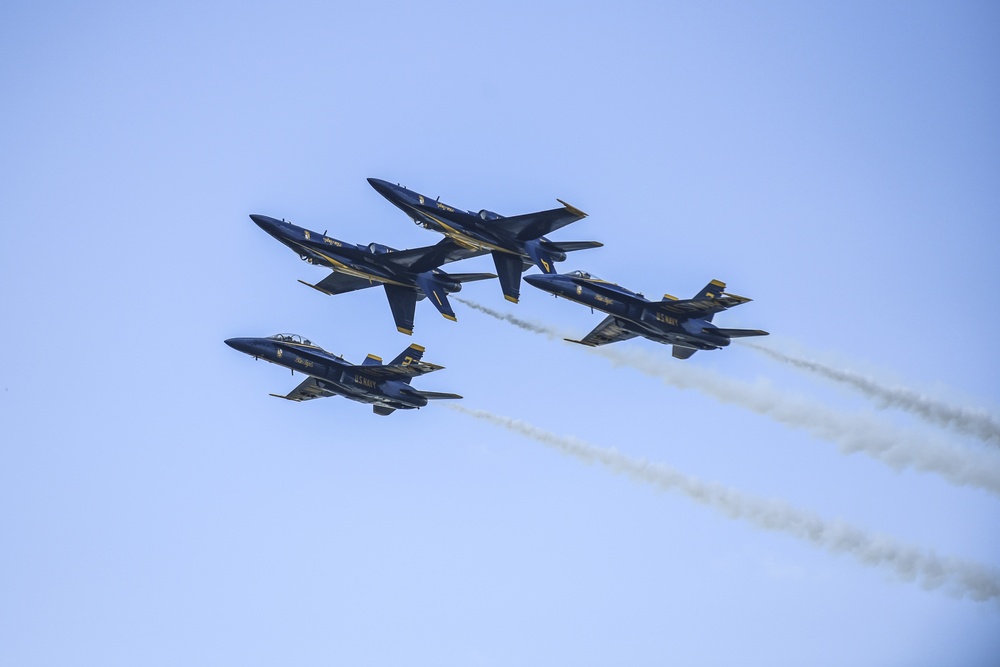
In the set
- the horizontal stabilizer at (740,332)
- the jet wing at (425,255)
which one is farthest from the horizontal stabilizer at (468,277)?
the horizontal stabilizer at (740,332)

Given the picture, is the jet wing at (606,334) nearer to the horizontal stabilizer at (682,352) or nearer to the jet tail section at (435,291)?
the horizontal stabilizer at (682,352)

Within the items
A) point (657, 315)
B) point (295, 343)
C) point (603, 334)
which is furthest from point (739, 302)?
point (295, 343)

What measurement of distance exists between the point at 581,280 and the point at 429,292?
1032cm

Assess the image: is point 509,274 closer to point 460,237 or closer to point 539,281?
point 460,237

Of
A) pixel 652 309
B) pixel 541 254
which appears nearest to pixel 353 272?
pixel 541 254

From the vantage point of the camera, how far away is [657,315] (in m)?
79.7

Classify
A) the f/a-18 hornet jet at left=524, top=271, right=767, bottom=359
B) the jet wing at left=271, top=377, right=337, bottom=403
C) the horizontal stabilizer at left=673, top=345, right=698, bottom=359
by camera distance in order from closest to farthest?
the f/a-18 hornet jet at left=524, top=271, right=767, bottom=359 < the horizontal stabilizer at left=673, top=345, right=698, bottom=359 < the jet wing at left=271, top=377, right=337, bottom=403

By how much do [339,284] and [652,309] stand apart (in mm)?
22217

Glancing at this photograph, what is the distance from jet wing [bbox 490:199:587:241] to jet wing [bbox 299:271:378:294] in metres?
11.8

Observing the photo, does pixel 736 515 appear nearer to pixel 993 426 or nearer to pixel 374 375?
pixel 993 426

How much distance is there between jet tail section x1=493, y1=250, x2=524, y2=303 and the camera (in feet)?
279

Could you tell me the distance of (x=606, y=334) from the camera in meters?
85.7

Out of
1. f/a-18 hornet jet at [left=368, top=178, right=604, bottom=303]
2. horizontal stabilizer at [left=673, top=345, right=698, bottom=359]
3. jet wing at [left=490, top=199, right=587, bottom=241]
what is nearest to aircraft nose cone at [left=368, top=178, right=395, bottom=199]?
f/a-18 hornet jet at [left=368, top=178, right=604, bottom=303]

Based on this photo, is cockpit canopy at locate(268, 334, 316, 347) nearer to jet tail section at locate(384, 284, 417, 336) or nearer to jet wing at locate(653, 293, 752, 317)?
jet tail section at locate(384, 284, 417, 336)
